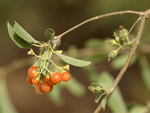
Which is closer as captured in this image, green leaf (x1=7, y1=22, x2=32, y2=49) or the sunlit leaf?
green leaf (x1=7, y1=22, x2=32, y2=49)

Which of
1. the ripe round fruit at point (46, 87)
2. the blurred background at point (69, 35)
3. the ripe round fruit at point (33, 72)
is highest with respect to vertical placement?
the blurred background at point (69, 35)

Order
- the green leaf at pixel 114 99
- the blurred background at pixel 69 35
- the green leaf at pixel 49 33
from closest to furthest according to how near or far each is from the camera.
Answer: the green leaf at pixel 49 33 → the green leaf at pixel 114 99 → the blurred background at pixel 69 35

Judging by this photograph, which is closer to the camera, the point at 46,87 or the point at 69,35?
the point at 46,87

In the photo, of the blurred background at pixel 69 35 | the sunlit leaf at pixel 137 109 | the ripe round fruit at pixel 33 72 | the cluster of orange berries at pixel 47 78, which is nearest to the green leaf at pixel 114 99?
the sunlit leaf at pixel 137 109

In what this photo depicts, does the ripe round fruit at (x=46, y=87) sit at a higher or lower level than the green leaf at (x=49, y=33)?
lower

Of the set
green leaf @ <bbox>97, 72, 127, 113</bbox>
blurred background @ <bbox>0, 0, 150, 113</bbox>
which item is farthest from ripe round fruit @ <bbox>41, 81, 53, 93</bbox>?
blurred background @ <bbox>0, 0, 150, 113</bbox>

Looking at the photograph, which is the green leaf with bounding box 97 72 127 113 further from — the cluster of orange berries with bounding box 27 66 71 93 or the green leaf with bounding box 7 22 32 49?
the green leaf with bounding box 7 22 32 49

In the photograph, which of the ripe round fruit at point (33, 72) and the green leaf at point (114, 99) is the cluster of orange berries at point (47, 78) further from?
the green leaf at point (114, 99)

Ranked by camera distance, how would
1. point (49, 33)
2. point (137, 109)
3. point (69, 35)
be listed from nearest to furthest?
point (49, 33) < point (137, 109) < point (69, 35)

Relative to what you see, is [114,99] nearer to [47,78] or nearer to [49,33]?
[47,78]

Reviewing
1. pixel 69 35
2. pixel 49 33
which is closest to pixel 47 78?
pixel 49 33

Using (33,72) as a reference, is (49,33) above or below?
above

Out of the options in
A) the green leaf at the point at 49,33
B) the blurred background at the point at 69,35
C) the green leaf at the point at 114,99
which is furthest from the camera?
the blurred background at the point at 69,35
